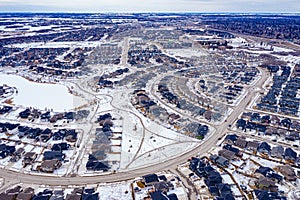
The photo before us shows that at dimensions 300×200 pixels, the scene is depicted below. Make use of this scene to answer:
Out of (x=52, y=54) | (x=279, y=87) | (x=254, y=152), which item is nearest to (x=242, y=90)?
(x=279, y=87)

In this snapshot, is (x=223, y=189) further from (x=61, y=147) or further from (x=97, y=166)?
(x=61, y=147)

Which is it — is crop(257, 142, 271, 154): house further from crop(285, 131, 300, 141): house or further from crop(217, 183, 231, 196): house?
crop(217, 183, 231, 196): house

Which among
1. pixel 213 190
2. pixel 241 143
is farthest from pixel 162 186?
pixel 241 143

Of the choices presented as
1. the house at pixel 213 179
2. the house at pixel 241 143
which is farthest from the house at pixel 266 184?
the house at pixel 241 143

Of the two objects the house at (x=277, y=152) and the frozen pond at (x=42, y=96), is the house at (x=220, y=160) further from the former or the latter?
the frozen pond at (x=42, y=96)

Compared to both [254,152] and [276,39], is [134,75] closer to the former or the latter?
[254,152]

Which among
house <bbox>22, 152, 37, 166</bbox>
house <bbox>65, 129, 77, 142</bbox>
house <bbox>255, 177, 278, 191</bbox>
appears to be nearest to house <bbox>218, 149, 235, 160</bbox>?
house <bbox>255, 177, 278, 191</bbox>

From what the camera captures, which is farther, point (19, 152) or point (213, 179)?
point (19, 152)
